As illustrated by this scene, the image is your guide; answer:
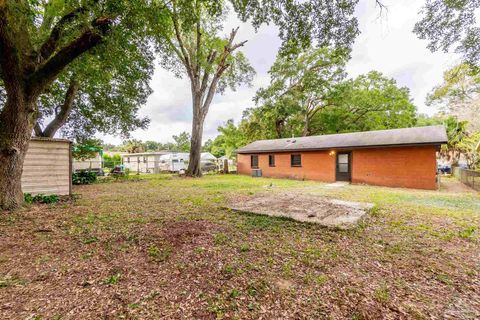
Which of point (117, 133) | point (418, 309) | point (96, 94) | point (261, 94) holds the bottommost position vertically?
point (418, 309)

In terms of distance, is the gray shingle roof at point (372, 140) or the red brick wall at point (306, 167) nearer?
the gray shingle roof at point (372, 140)

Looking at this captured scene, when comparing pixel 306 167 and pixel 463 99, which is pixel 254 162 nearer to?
pixel 306 167

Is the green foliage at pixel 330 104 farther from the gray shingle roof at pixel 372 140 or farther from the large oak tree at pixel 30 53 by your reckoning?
the large oak tree at pixel 30 53

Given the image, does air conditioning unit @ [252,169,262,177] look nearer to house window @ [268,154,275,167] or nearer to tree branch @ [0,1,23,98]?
house window @ [268,154,275,167]

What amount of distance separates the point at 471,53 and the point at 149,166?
27338mm

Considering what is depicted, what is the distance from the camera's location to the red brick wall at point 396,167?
1080cm

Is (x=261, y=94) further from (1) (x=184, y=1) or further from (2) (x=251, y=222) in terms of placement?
(2) (x=251, y=222)

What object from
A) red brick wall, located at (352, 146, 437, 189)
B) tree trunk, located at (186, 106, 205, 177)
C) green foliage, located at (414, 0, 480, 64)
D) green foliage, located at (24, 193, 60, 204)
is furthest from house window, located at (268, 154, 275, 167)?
green foliage, located at (24, 193, 60, 204)

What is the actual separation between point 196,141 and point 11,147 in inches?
471

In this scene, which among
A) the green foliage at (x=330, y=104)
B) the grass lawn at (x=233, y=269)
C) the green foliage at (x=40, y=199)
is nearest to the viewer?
the grass lawn at (x=233, y=269)

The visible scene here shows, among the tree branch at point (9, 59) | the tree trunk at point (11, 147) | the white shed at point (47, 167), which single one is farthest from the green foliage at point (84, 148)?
the tree branch at point (9, 59)

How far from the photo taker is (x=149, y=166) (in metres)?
26.3

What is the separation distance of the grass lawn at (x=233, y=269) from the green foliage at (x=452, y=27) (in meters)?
4.73

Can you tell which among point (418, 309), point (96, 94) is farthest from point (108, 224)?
point (96, 94)
